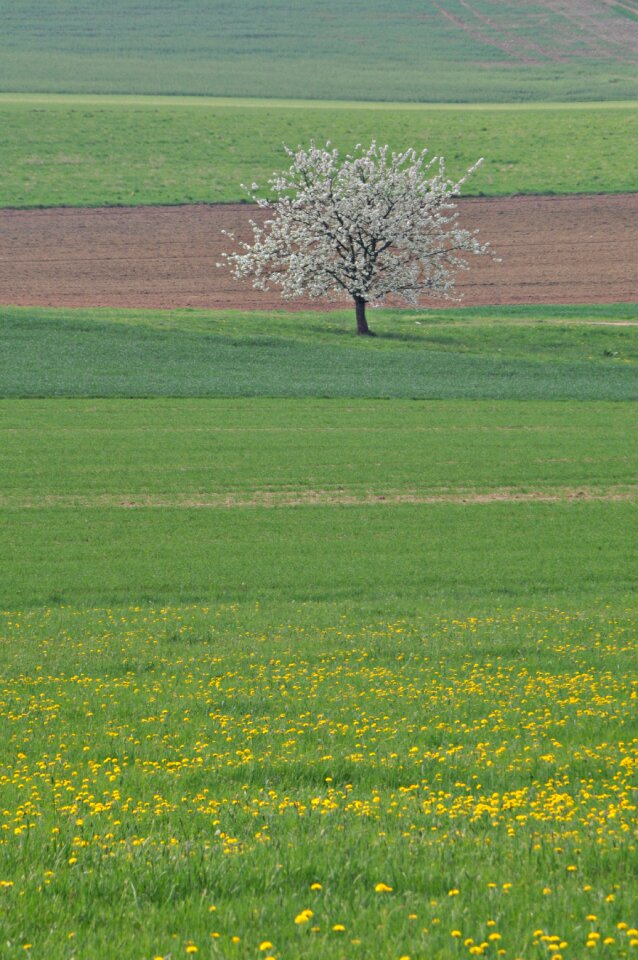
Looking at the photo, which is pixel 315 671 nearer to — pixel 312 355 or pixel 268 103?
pixel 312 355

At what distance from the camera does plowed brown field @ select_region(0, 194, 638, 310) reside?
218ft

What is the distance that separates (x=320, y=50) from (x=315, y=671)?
119530mm

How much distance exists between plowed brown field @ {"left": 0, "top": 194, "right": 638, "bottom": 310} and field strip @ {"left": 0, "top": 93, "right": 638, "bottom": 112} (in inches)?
1039

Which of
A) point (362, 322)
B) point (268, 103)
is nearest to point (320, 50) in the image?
point (268, 103)

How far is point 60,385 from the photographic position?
135 ft

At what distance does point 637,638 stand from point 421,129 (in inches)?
3247

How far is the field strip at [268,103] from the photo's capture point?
101 m

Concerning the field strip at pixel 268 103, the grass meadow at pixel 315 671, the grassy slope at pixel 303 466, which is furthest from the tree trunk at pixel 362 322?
the field strip at pixel 268 103

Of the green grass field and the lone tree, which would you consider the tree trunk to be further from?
the green grass field

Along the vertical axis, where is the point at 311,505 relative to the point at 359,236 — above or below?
below

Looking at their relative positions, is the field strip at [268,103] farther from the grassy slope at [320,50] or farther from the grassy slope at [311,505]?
the grassy slope at [311,505]

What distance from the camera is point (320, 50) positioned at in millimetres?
122875

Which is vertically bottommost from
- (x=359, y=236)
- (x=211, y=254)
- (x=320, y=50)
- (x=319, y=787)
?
(x=319, y=787)

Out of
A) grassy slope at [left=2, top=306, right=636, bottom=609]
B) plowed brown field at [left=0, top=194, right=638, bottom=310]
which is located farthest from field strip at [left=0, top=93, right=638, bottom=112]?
grassy slope at [left=2, top=306, right=636, bottom=609]
